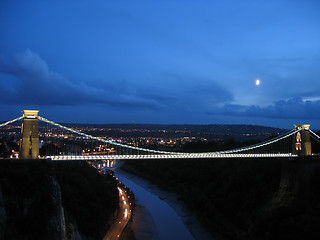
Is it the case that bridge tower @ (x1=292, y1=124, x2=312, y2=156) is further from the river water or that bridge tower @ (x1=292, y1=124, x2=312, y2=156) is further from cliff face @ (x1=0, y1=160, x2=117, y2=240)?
cliff face @ (x1=0, y1=160, x2=117, y2=240)

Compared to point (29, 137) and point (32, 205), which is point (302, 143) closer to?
point (29, 137)

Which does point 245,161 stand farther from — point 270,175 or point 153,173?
point 153,173

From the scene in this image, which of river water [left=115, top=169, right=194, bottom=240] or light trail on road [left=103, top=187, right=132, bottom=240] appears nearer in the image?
light trail on road [left=103, top=187, right=132, bottom=240]

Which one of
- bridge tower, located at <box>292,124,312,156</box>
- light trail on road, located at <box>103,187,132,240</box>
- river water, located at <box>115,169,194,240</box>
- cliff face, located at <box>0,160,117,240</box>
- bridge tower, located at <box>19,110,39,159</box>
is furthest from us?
bridge tower, located at <box>292,124,312,156</box>

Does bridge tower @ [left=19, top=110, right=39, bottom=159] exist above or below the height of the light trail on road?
above

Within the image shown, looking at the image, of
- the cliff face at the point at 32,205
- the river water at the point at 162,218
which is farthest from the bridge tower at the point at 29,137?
the river water at the point at 162,218

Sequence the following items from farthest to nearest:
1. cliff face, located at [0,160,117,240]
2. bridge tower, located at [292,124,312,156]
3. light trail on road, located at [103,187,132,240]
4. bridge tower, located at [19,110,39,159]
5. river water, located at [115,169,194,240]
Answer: bridge tower, located at [292,124,312,156] → river water, located at [115,169,194,240] → light trail on road, located at [103,187,132,240] → bridge tower, located at [19,110,39,159] → cliff face, located at [0,160,117,240]

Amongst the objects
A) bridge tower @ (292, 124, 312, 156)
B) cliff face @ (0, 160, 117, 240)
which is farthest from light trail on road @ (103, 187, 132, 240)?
bridge tower @ (292, 124, 312, 156)
